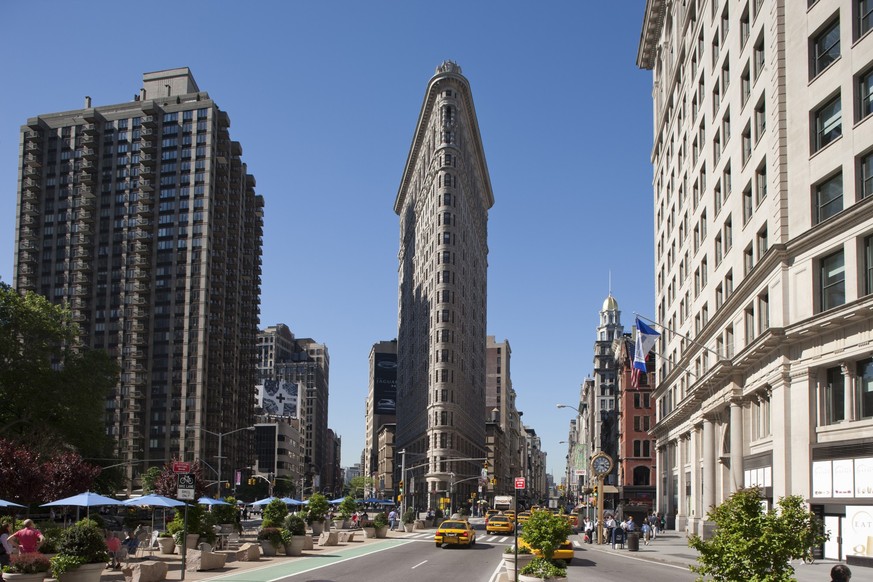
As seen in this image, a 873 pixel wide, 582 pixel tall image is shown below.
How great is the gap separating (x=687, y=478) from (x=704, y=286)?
685 inches

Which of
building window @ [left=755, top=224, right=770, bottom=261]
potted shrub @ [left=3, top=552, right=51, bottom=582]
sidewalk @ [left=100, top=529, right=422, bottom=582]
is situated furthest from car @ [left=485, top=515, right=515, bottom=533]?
potted shrub @ [left=3, top=552, right=51, bottom=582]

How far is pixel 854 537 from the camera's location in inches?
1309

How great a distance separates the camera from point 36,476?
49.6 m

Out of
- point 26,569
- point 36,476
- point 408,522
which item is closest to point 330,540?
point 36,476

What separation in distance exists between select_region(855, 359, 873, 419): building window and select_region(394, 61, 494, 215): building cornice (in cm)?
11403

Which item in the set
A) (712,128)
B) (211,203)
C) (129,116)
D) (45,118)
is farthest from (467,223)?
(712,128)

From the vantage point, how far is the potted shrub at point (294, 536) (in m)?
40.8

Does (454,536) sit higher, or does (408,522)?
(454,536)

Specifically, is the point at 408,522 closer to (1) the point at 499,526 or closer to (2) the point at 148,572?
(1) the point at 499,526

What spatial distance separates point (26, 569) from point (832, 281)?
2873 centimetres

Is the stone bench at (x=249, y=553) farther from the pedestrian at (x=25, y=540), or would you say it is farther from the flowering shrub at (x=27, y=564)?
the flowering shrub at (x=27, y=564)

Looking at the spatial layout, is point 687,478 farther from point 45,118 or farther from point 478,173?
point 45,118

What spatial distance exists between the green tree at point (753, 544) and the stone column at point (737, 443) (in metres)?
33.9

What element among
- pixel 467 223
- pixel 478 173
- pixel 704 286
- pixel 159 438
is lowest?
pixel 159 438
